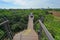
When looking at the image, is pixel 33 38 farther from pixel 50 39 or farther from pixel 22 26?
pixel 22 26

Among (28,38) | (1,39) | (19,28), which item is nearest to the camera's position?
(28,38)

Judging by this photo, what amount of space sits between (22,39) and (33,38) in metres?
0.47

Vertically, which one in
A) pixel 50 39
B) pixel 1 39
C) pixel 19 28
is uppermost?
pixel 50 39

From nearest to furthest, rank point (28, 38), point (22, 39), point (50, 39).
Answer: point (50, 39) → point (22, 39) → point (28, 38)

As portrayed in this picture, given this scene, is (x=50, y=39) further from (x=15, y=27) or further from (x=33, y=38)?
(x=15, y=27)

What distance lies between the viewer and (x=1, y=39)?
5.23 metres

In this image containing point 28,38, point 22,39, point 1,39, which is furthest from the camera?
point 1,39

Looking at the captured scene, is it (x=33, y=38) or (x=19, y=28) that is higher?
(x=33, y=38)

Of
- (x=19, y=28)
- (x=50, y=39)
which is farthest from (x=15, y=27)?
(x=50, y=39)

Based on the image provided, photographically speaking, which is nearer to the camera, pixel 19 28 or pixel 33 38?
pixel 33 38

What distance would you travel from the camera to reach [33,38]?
498 centimetres

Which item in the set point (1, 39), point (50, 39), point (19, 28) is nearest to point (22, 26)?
point (19, 28)

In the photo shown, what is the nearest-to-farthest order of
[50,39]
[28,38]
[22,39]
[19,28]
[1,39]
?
[50,39], [22,39], [28,38], [1,39], [19,28]

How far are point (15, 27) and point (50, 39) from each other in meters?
11.8
